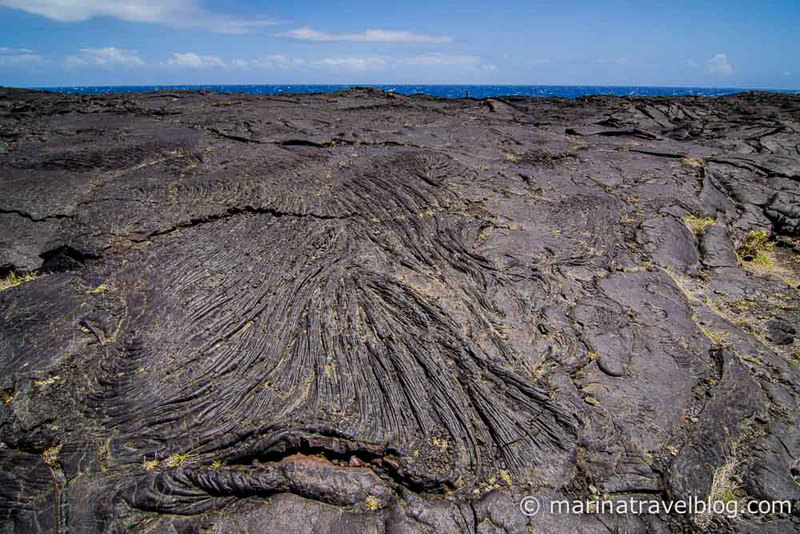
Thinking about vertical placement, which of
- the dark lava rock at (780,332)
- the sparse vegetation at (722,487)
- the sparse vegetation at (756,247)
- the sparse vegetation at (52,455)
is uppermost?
the sparse vegetation at (756,247)

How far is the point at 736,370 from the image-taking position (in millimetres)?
4602

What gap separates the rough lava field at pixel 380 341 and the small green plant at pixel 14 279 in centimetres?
5

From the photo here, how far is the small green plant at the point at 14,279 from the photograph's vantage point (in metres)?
5.24

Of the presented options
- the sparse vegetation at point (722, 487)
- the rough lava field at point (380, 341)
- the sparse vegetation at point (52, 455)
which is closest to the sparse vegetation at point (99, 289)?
the rough lava field at point (380, 341)

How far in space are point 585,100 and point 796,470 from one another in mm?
16871

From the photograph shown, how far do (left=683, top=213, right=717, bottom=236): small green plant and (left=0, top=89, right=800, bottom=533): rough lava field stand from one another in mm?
52

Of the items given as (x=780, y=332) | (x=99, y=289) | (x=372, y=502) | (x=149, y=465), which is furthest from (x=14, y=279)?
(x=780, y=332)

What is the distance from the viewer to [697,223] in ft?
25.6

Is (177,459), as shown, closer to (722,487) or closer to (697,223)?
(722,487)

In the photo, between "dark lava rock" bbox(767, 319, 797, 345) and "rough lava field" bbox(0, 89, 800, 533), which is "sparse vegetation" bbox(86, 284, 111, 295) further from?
"dark lava rock" bbox(767, 319, 797, 345)

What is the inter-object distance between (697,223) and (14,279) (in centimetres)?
1078

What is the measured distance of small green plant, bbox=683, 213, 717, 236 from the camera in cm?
758

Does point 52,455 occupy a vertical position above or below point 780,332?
below

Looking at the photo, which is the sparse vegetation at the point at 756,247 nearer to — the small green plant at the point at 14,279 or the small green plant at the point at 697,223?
the small green plant at the point at 697,223
